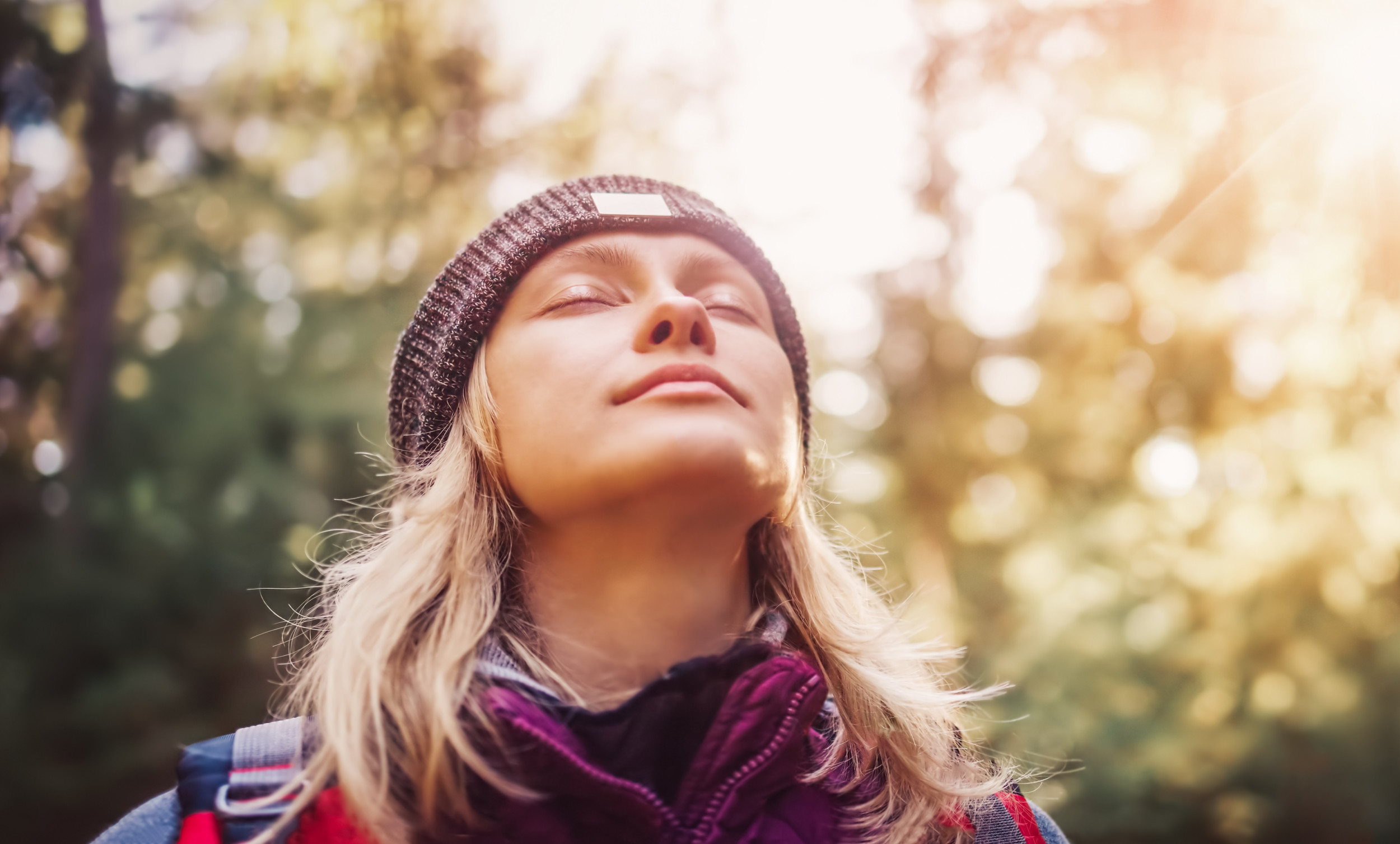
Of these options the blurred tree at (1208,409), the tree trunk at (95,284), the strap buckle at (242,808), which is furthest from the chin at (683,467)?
the tree trunk at (95,284)

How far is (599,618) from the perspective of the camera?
1.63 m

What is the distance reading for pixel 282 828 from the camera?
1380mm

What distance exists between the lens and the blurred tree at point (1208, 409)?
2951 millimetres

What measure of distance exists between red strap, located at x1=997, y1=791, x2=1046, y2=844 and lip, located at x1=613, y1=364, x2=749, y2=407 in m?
1.08

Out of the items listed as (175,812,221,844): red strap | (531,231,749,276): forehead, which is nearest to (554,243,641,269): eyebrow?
(531,231,749,276): forehead

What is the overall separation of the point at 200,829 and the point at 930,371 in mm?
5215

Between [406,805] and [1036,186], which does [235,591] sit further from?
[1036,186]

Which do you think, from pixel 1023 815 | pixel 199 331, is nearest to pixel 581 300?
pixel 1023 815

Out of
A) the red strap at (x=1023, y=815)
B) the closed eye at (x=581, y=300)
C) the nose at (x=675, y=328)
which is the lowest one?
the red strap at (x=1023, y=815)

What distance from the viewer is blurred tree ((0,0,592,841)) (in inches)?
203

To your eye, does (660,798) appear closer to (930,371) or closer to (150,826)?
(150,826)

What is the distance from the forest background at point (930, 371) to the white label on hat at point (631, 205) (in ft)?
4.24

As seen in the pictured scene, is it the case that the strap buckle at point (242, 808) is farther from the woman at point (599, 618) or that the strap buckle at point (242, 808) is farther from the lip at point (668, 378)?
the lip at point (668, 378)

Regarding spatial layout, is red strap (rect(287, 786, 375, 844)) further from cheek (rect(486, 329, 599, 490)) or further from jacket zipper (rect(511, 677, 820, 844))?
cheek (rect(486, 329, 599, 490))
